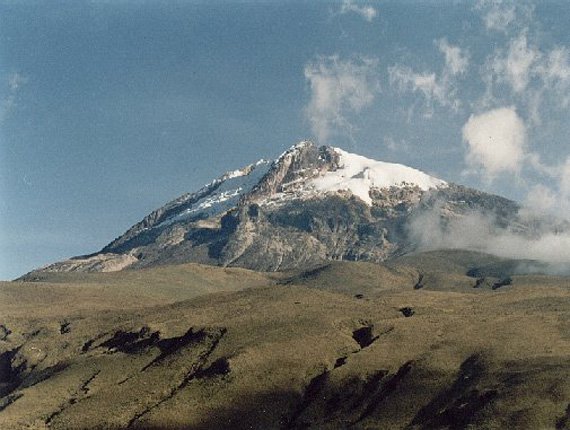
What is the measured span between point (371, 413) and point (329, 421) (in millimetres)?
11272

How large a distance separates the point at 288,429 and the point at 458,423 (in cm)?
4610

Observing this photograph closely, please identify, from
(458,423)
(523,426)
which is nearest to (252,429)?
(458,423)

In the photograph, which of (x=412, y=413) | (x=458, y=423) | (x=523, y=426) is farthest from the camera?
(x=412, y=413)

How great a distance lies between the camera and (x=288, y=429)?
653ft

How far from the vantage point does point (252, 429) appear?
19962 centimetres

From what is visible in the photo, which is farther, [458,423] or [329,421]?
[329,421]

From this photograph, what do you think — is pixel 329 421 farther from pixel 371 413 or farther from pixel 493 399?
pixel 493 399

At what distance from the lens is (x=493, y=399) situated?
7239 inches

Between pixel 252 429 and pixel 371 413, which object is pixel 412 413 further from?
pixel 252 429

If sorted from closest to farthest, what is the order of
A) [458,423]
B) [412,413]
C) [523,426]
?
1. [523,426]
2. [458,423]
3. [412,413]

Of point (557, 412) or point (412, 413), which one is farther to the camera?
point (412, 413)

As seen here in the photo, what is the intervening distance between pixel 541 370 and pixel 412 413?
3649 centimetres

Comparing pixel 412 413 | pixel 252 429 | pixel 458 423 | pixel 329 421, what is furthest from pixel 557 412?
pixel 252 429

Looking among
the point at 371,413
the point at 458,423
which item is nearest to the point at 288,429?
the point at 371,413
